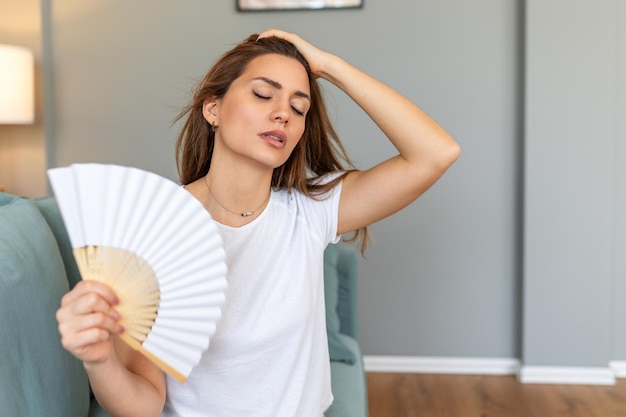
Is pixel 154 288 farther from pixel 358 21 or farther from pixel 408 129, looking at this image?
pixel 358 21

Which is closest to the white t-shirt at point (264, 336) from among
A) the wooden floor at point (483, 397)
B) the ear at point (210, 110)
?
the ear at point (210, 110)

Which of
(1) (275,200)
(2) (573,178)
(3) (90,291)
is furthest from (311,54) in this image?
(2) (573,178)

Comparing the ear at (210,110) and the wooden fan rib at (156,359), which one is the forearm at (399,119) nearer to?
the ear at (210,110)

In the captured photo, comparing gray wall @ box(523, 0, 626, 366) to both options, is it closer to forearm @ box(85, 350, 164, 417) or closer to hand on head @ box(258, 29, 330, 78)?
hand on head @ box(258, 29, 330, 78)

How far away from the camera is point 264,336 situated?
1.20 m

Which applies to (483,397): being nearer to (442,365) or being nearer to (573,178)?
(442,365)

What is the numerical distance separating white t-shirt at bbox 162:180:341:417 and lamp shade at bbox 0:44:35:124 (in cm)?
225

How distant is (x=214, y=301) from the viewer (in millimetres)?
944

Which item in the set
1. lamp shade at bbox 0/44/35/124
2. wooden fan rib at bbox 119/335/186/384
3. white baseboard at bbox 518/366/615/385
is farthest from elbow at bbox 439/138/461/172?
white baseboard at bbox 518/366/615/385

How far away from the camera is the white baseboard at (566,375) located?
350 cm

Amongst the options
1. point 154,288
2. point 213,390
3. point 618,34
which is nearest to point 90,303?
point 154,288

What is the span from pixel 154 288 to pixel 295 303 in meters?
0.37

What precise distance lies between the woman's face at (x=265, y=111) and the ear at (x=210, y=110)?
3 cm

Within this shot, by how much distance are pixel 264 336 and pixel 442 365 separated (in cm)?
270
